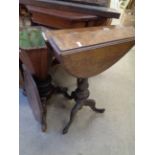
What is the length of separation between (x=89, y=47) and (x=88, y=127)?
853 mm

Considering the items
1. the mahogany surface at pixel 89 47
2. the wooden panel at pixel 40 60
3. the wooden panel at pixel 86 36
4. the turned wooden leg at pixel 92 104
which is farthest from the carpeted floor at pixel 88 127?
the wooden panel at pixel 86 36

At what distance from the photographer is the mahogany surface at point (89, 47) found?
1.23 m

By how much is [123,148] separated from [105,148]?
152 mm

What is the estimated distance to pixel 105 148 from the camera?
165 cm

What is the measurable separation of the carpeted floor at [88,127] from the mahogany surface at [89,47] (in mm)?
604

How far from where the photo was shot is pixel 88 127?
1812 mm

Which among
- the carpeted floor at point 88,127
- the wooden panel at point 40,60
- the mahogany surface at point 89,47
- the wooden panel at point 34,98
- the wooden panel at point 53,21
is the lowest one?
the carpeted floor at point 88,127

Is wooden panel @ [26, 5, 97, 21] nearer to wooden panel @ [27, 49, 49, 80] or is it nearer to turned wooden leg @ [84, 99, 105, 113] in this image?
wooden panel @ [27, 49, 49, 80]

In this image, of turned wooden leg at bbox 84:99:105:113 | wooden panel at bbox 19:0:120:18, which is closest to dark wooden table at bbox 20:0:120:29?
wooden panel at bbox 19:0:120:18

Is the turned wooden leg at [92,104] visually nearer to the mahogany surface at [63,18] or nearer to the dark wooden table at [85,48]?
the dark wooden table at [85,48]

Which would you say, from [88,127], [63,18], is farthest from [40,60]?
[88,127]

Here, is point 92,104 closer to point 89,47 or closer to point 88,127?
point 88,127

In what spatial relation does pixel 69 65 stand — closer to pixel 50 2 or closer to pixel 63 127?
pixel 63 127
